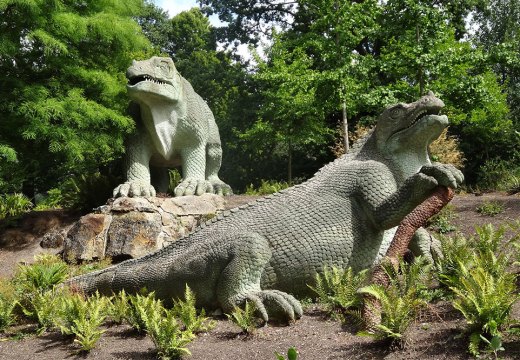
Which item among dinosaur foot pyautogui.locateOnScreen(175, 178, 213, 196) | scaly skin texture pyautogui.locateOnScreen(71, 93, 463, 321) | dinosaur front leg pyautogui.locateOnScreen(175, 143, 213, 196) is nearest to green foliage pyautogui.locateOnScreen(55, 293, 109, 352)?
scaly skin texture pyautogui.locateOnScreen(71, 93, 463, 321)

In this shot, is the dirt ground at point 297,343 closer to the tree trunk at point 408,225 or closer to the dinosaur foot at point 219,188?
the tree trunk at point 408,225

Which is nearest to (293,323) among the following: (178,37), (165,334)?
(165,334)

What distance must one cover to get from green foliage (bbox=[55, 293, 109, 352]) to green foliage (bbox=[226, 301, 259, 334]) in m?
1.16

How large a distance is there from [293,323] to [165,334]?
3.68 feet

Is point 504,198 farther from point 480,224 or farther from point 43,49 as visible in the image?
point 43,49

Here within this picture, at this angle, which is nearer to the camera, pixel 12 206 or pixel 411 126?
pixel 411 126

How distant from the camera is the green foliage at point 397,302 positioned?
371 centimetres

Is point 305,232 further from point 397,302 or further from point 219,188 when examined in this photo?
point 219,188

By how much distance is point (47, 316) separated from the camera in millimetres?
5230

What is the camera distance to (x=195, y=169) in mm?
9414

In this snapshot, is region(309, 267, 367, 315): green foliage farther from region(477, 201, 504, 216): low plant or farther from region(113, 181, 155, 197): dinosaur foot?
region(477, 201, 504, 216): low plant

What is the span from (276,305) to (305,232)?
0.79m

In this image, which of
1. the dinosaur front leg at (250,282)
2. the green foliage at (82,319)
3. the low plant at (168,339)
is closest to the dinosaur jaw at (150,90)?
the green foliage at (82,319)

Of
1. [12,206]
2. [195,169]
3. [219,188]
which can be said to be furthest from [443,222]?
[12,206]
